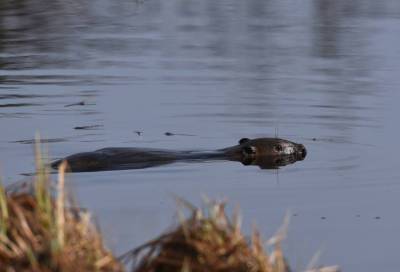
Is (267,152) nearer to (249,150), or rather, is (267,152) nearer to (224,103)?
(249,150)

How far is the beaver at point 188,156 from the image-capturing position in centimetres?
1002

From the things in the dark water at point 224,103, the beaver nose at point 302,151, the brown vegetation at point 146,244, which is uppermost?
the brown vegetation at point 146,244

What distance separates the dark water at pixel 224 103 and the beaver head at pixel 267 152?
16cm

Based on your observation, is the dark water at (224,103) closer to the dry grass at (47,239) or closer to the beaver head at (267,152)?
the beaver head at (267,152)

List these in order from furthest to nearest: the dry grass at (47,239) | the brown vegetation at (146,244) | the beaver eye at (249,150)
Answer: the beaver eye at (249,150) → the brown vegetation at (146,244) → the dry grass at (47,239)

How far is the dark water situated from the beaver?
0.15m

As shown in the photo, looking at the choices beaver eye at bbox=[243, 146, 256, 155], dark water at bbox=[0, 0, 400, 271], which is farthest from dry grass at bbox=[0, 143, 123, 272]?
beaver eye at bbox=[243, 146, 256, 155]

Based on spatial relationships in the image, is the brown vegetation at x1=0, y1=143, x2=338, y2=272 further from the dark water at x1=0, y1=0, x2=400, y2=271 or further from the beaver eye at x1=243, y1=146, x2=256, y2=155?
the beaver eye at x1=243, y1=146, x2=256, y2=155

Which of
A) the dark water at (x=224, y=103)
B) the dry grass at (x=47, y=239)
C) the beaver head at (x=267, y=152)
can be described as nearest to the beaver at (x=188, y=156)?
the beaver head at (x=267, y=152)

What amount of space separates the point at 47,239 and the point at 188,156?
200 inches

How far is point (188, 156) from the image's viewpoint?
10398mm

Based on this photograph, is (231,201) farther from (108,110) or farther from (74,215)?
(108,110)

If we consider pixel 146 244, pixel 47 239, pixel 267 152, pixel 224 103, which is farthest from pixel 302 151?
pixel 47 239

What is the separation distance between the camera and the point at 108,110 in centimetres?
1278
